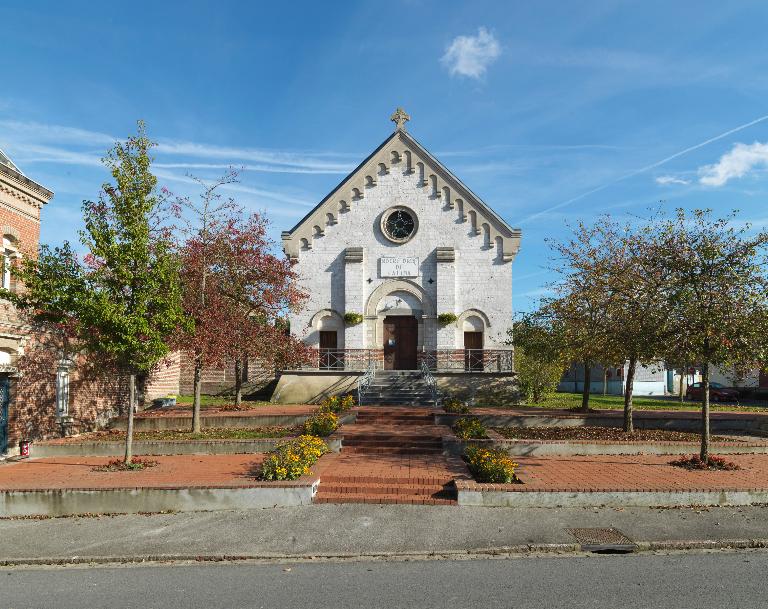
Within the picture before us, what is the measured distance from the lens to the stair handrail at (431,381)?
21.8 m

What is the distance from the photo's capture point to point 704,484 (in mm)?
11266

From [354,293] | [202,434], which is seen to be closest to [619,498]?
[202,434]

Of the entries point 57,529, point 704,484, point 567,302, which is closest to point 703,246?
point 704,484

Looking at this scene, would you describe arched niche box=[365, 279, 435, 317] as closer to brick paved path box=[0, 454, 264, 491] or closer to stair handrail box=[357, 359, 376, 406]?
stair handrail box=[357, 359, 376, 406]

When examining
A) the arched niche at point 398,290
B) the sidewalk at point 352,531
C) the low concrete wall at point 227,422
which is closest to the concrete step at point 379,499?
the sidewalk at point 352,531

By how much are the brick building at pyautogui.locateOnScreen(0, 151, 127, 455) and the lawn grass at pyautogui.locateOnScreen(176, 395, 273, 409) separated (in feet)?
20.9

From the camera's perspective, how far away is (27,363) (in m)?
16.1

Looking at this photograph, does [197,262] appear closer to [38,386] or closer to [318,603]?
[38,386]

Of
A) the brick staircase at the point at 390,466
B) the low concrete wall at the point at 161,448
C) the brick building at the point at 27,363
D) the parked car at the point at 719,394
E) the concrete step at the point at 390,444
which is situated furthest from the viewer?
the parked car at the point at 719,394

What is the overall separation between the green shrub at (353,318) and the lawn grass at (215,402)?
203 inches

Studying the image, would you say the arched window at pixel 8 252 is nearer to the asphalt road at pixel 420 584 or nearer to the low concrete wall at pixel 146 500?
the low concrete wall at pixel 146 500

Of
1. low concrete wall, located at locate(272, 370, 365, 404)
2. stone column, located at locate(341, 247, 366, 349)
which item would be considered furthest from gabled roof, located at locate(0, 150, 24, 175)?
stone column, located at locate(341, 247, 366, 349)

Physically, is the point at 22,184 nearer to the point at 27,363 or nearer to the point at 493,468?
the point at 27,363

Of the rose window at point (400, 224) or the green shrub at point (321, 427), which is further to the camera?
the rose window at point (400, 224)
